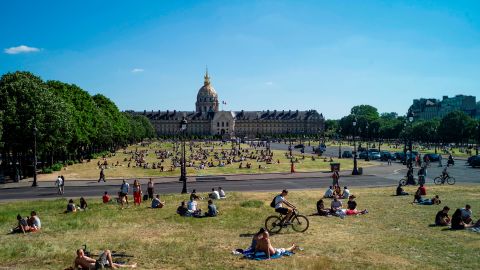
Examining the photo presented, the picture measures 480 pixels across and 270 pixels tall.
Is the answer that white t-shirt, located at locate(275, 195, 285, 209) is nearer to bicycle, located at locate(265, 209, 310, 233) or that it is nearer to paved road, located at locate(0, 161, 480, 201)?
bicycle, located at locate(265, 209, 310, 233)

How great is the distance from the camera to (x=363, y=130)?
183m

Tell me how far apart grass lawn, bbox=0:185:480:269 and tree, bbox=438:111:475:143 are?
375 feet

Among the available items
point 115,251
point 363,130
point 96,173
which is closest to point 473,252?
point 115,251

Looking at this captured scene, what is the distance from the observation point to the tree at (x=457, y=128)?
126500mm

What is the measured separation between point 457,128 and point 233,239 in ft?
420

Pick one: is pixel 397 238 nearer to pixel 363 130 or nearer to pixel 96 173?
pixel 96 173

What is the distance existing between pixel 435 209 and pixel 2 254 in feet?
66.7

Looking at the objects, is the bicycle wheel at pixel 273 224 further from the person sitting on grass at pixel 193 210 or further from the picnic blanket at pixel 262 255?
the person sitting on grass at pixel 193 210

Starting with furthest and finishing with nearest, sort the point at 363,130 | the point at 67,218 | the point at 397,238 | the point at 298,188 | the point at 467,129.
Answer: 1. the point at 363,130
2. the point at 467,129
3. the point at 298,188
4. the point at 67,218
5. the point at 397,238

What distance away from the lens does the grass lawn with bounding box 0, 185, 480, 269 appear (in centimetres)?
1371

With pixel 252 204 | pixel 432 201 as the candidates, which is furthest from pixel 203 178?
pixel 432 201

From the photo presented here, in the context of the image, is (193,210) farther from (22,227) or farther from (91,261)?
(91,261)

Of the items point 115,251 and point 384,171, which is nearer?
point 115,251

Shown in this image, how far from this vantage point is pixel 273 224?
17578 millimetres
